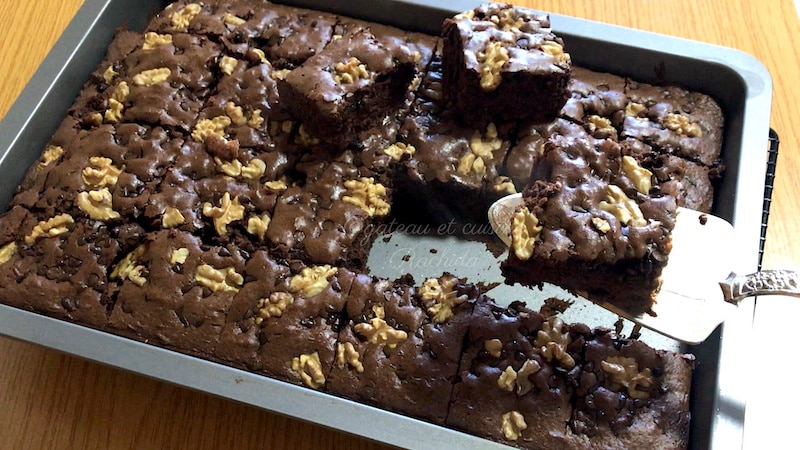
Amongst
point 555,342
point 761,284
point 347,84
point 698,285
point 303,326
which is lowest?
point 303,326

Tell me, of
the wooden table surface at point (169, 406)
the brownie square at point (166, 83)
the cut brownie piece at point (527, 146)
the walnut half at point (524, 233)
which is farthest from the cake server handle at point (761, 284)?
the brownie square at point (166, 83)

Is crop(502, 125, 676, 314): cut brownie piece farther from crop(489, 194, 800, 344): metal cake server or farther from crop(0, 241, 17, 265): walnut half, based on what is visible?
crop(0, 241, 17, 265): walnut half

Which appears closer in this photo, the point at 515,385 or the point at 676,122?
the point at 515,385

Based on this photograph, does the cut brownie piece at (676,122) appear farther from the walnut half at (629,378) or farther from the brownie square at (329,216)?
the brownie square at (329,216)

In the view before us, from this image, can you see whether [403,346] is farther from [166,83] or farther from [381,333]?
[166,83]

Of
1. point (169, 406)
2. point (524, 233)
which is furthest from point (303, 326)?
point (524, 233)

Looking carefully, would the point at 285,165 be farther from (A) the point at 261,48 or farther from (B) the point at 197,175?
(A) the point at 261,48

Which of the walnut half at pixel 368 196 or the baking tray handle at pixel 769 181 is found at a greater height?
the baking tray handle at pixel 769 181
